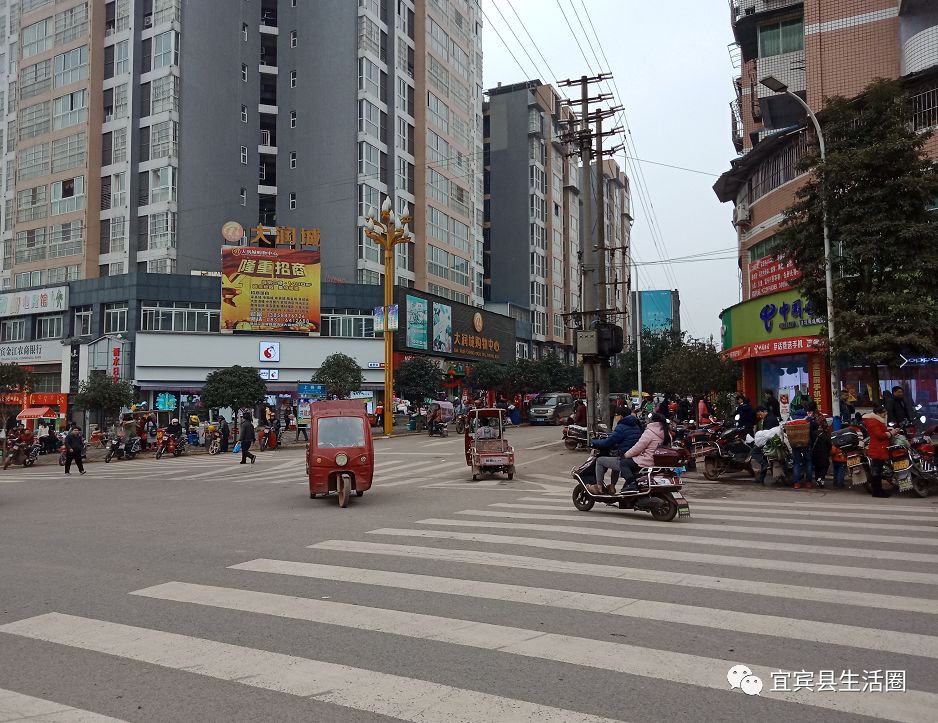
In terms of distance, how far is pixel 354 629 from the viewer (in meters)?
5.34

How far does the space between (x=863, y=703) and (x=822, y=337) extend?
1482 centimetres

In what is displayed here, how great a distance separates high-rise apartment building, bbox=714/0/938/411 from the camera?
80.0 ft

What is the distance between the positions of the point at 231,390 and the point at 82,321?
21.7 metres

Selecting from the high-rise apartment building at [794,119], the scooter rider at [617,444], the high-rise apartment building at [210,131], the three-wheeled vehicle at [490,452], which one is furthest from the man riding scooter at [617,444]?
the high-rise apartment building at [210,131]

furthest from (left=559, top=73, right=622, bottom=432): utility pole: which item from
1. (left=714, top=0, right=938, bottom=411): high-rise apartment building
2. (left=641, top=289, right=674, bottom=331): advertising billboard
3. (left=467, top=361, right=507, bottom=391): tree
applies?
(left=641, top=289, right=674, bottom=331): advertising billboard

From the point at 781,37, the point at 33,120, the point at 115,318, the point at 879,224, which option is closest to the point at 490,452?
the point at 879,224

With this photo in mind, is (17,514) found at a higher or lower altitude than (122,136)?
lower

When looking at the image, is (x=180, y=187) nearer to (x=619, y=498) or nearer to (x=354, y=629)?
(x=619, y=498)

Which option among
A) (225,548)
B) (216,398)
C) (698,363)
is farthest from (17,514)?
(698,363)

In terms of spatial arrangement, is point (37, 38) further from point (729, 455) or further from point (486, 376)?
point (729, 455)

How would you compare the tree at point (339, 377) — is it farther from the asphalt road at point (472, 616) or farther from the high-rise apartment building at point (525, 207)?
the high-rise apartment building at point (525, 207)

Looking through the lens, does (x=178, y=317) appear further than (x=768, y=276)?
Yes

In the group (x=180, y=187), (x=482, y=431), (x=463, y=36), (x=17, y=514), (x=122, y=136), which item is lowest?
(x=17, y=514)

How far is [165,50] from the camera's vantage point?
5172 centimetres
